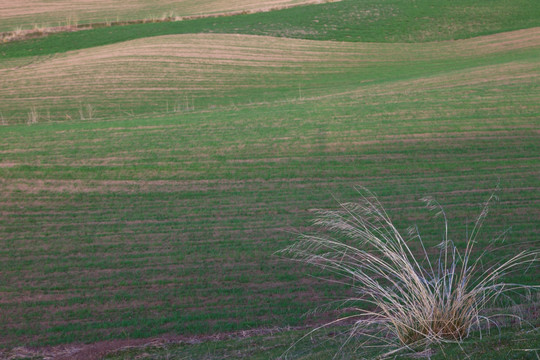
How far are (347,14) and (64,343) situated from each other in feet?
128

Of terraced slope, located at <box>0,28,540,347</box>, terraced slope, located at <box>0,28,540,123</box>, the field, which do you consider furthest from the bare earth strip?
terraced slope, located at <box>0,28,540,347</box>

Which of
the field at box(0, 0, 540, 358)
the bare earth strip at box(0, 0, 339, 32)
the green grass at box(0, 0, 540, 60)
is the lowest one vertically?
the field at box(0, 0, 540, 358)

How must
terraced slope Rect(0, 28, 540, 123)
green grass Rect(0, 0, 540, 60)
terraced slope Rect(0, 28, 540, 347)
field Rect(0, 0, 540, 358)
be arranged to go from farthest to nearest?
green grass Rect(0, 0, 540, 60) < terraced slope Rect(0, 28, 540, 123) < terraced slope Rect(0, 28, 540, 347) < field Rect(0, 0, 540, 358)

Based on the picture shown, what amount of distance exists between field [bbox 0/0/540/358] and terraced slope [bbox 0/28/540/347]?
0.15 feet

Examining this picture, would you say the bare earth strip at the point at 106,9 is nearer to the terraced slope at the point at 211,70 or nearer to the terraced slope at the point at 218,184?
the terraced slope at the point at 211,70

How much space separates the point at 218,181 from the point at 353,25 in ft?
98.4

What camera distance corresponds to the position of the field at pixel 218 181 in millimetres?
8539

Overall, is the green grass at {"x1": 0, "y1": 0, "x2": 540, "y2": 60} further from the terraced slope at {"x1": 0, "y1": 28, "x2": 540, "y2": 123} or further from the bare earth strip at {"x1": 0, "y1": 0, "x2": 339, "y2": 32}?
the bare earth strip at {"x1": 0, "y1": 0, "x2": 339, "y2": 32}

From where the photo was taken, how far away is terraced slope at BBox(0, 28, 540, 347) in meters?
8.72

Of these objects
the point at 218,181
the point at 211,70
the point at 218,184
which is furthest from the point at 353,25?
the point at 218,184

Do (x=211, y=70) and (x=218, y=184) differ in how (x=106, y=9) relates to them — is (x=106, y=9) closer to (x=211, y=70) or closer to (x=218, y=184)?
(x=211, y=70)

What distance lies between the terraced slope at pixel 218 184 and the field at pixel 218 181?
0.15 ft

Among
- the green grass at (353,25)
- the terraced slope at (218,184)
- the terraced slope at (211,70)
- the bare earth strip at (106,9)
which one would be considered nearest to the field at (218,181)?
the terraced slope at (218,184)

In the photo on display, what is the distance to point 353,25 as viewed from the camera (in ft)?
135
